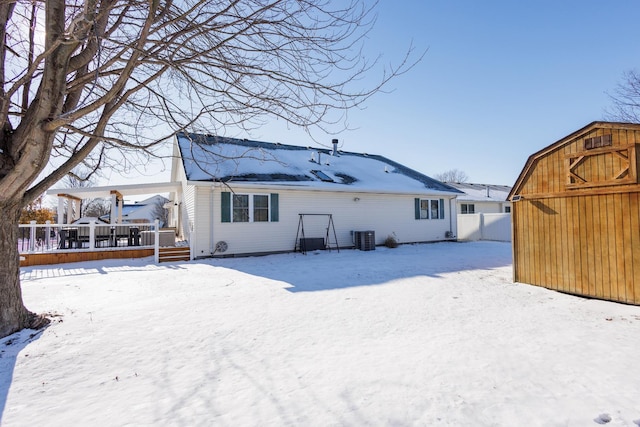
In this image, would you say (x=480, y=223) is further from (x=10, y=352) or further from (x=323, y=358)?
(x=10, y=352)

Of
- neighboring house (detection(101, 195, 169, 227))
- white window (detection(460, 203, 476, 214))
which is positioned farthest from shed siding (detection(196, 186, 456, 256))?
neighboring house (detection(101, 195, 169, 227))

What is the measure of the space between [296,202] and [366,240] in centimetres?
313

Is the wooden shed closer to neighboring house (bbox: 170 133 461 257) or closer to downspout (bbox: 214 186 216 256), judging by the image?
neighboring house (bbox: 170 133 461 257)

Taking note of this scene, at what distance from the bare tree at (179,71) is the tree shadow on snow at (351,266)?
3.53 m

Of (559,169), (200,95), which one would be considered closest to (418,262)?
(559,169)

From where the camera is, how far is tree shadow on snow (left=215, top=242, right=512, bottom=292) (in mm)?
6988

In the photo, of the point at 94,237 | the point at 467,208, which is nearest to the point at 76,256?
the point at 94,237

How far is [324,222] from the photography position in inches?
498

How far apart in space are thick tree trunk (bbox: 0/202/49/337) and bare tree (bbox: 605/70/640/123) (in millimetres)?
18566

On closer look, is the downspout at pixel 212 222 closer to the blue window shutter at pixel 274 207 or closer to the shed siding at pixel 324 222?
the shed siding at pixel 324 222

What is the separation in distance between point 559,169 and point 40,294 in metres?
9.70

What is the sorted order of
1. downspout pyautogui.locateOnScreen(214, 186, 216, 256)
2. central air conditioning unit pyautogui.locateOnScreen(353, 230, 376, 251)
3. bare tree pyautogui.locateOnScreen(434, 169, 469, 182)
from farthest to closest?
bare tree pyautogui.locateOnScreen(434, 169, 469, 182), central air conditioning unit pyautogui.locateOnScreen(353, 230, 376, 251), downspout pyautogui.locateOnScreen(214, 186, 216, 256)

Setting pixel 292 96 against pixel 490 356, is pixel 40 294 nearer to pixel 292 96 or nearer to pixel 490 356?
pixel 292 96

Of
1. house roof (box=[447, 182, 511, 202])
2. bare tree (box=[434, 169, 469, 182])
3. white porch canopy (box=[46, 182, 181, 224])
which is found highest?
bare tree (box=[434, 169, 469, 182])
